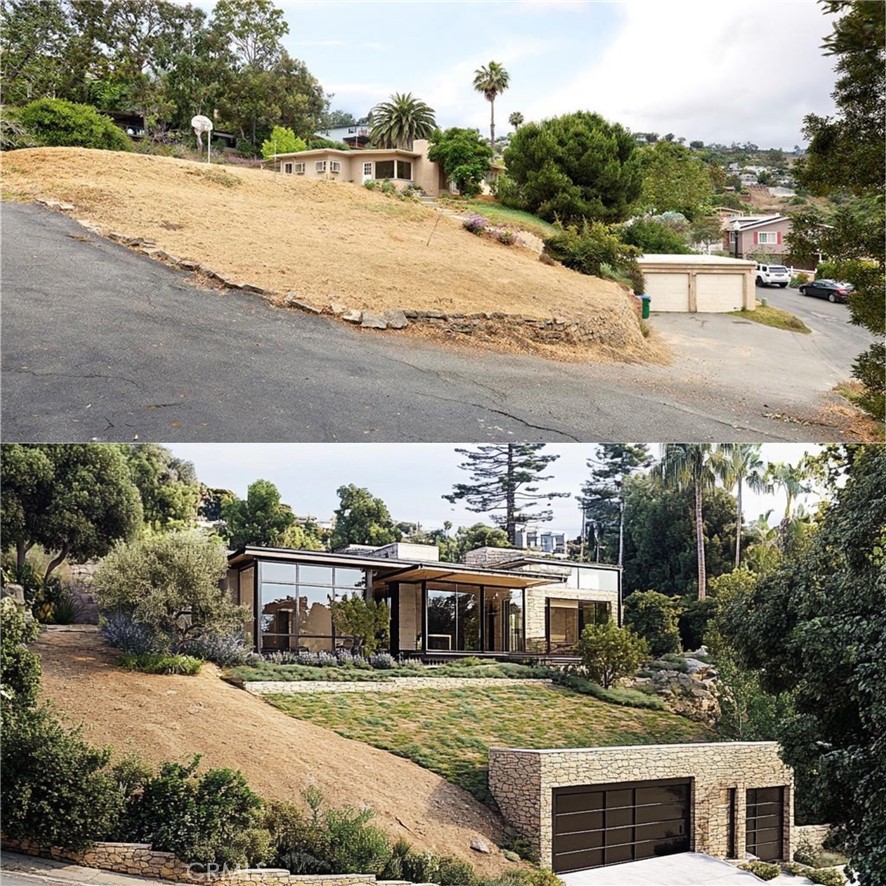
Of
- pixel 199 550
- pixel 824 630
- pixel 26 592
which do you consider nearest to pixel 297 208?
pixel 199 550

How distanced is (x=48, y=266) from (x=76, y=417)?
3.97m

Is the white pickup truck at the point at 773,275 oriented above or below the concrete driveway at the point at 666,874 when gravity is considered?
above

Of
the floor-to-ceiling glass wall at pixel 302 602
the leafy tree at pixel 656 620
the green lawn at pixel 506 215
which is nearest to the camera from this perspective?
the floor-to-ceiling glass wall at pixel 302 602

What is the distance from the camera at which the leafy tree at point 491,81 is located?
1328cm

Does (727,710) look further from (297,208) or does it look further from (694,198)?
(297,208)

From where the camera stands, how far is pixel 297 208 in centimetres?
1587

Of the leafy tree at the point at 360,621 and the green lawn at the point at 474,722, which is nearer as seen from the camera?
the green lawn at the point at 474,722

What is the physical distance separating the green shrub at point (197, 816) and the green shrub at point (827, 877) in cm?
766

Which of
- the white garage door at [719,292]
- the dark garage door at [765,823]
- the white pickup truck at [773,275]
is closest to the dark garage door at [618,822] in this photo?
the dark garage door at [765,823]

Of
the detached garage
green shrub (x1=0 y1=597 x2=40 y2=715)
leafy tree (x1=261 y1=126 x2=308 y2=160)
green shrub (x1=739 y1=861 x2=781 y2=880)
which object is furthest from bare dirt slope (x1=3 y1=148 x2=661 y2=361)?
green shrub (x1=739 y1=861 x2=781 y2=880)

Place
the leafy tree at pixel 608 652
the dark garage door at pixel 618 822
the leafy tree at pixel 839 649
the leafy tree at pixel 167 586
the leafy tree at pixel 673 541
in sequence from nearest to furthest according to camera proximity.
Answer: the leafy tree at pixel 839 649 < the dark garage door at pixel 618 822 < the leafy tree at pixel 167 586 < the leafy tree at pixel 608 652 < the leafy tree at pixel 673 541

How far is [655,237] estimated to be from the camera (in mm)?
15430

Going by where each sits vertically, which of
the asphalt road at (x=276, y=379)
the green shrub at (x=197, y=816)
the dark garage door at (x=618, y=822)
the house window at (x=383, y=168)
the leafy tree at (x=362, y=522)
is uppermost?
the house window at (x=383, y=168)

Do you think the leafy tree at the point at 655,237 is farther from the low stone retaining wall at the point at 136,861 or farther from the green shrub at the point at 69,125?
the low stone retaining wall at the point at 136,861
